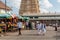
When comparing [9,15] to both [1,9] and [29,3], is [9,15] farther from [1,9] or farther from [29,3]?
[29,3]

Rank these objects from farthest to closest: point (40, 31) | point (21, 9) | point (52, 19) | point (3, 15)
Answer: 1. point (21, 9)
2. point (52, 19)
3. point (3, 15)
4. point (40, 31)

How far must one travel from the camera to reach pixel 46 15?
113812 mm

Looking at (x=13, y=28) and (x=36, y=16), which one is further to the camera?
(x=36, y=16)

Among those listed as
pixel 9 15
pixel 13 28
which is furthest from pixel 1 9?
pixel 9 15

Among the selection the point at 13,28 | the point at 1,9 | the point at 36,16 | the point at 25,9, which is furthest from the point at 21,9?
the point at 13,28

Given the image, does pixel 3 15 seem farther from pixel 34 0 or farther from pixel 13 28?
pixel 34 0

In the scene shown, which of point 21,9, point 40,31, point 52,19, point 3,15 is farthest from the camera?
point 21,9

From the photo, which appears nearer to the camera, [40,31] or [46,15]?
[40,31]

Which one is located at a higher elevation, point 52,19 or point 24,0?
point 24,0

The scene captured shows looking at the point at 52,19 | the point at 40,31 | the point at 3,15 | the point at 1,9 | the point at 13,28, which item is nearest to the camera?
the point at 40,31

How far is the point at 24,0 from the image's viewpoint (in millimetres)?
156125

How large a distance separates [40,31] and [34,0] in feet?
422

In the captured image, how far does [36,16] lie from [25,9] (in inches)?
1408

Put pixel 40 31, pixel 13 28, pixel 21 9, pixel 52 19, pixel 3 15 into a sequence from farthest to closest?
pixel 21 9 < pixel 52 19 < pixel 13 28 < pixel 3 15 < pixel 40 31
